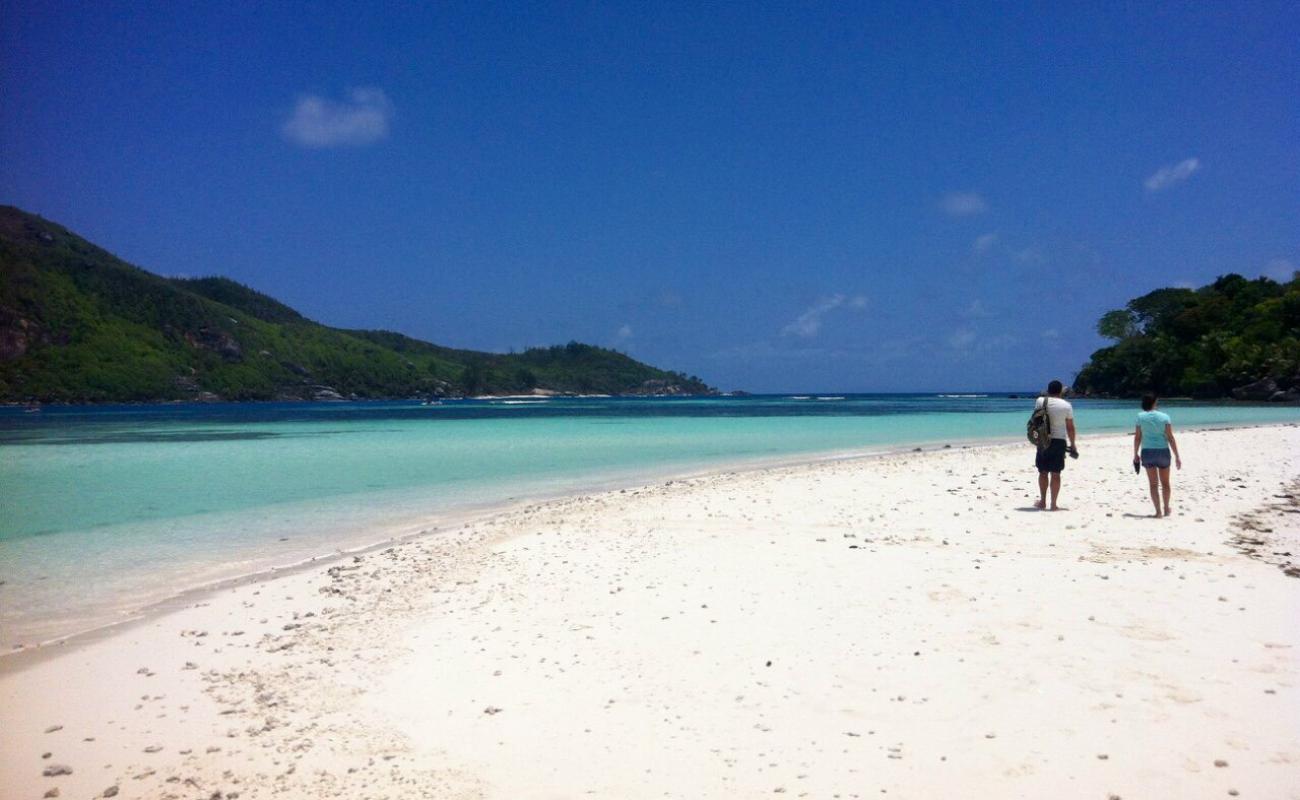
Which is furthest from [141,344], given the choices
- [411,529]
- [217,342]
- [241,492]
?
[411,529]

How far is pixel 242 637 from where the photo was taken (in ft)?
20.7

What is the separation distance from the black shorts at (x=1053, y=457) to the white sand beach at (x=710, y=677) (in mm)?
2076

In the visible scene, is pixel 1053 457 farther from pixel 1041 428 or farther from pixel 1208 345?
pixel 1208 345

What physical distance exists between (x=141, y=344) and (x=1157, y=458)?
141 metres

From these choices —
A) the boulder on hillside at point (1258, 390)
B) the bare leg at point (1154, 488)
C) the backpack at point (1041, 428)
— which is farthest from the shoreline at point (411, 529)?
the boulder on hillside at point (1258, 390)

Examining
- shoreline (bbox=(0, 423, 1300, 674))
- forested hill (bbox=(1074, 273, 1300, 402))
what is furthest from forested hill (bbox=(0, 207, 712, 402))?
forested hill (bbox=(1074, 273, 1300, 402))

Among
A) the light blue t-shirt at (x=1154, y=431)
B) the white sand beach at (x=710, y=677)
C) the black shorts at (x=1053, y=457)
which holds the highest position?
the light blue t-shirt at (x=1154, y=431)

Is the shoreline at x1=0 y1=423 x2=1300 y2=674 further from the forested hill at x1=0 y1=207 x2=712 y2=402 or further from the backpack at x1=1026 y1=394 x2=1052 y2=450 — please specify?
the forested hill at x1=0 y1=207 x2=712 y2=402

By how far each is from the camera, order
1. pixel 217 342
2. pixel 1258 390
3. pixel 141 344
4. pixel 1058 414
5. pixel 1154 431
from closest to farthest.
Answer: pixel 1154 431 → pixel 1058 414 → pixel 1258 390 → pixel 141 344 → pixel 217 342

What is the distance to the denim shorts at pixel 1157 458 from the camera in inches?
417

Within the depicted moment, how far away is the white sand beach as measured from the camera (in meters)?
3.86

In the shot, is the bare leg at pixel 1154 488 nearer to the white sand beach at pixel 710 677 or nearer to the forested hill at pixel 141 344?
the white sand beach at pixel 710 677

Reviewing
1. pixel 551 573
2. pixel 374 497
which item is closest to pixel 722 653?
pixel 551 573

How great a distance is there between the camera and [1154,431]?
1093 centimetres
